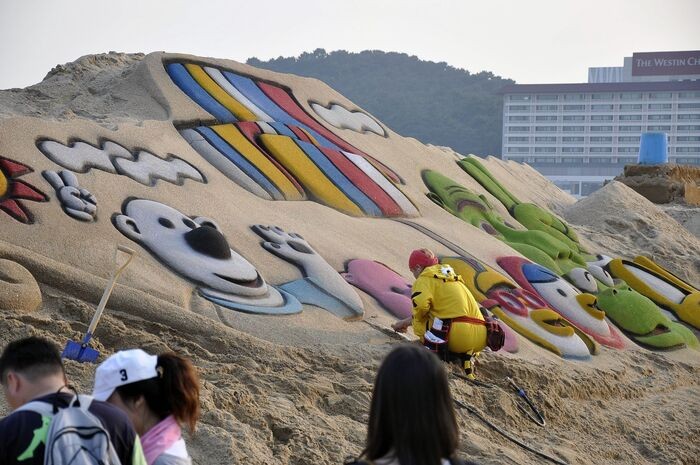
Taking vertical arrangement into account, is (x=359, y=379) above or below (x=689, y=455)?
above

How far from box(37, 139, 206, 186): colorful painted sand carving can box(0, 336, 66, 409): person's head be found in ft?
22.5

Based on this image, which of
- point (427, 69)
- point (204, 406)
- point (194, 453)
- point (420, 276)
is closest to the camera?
point (194, 453)

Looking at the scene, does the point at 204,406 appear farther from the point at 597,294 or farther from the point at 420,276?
the point at 597,294

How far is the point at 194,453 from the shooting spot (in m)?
5.94

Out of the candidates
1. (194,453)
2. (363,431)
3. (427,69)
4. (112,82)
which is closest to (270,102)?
(112,82)

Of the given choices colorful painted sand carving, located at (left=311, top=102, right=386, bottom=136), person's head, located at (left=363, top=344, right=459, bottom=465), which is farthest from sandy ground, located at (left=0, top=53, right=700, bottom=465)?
person's head, located at (left=363, top=344, right=459, bottom=465)

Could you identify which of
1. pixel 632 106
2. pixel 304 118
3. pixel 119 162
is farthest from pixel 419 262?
pixel 632 106

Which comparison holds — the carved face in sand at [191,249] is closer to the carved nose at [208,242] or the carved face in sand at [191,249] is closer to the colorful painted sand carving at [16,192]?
the carved nose at [208,242]

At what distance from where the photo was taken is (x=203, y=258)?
31.4 feet

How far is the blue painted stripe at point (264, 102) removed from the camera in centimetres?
1464

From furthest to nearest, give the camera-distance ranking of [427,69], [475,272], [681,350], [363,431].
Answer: [427,69] < [681,350] < [475,272] < [363,431]

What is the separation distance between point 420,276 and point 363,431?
6.01 ft

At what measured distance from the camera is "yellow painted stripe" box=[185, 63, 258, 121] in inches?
549

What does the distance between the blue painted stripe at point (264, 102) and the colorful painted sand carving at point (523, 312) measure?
3.24 meters
